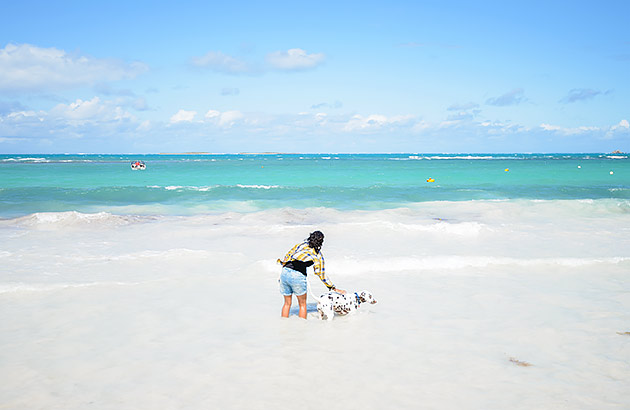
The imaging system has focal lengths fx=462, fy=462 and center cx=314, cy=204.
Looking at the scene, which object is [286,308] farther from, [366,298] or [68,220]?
[68,220]

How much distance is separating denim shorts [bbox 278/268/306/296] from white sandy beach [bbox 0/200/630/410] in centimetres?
54

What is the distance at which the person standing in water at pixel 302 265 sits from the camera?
7.24 m

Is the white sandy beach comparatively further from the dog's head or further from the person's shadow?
the dog's head

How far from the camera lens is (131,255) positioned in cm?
1202

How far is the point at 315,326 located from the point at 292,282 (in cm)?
79

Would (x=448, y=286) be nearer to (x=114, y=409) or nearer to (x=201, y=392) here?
(x=201, y=392)

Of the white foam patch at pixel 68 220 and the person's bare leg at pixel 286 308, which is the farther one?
the white foam patch at pixel 68 220

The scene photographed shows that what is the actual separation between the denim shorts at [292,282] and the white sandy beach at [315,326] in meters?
0.54

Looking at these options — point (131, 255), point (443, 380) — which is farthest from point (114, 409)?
point (131, 255)

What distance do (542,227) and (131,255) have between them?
1359 centimetres

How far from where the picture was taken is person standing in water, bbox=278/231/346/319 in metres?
7.24

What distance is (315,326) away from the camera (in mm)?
7367

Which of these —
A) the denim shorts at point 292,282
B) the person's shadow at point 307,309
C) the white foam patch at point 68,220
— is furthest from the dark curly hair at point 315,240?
the white foam patch at point 68,220

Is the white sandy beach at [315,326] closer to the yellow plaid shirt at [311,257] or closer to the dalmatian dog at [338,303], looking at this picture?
the dalmatian dog at [338,303]
